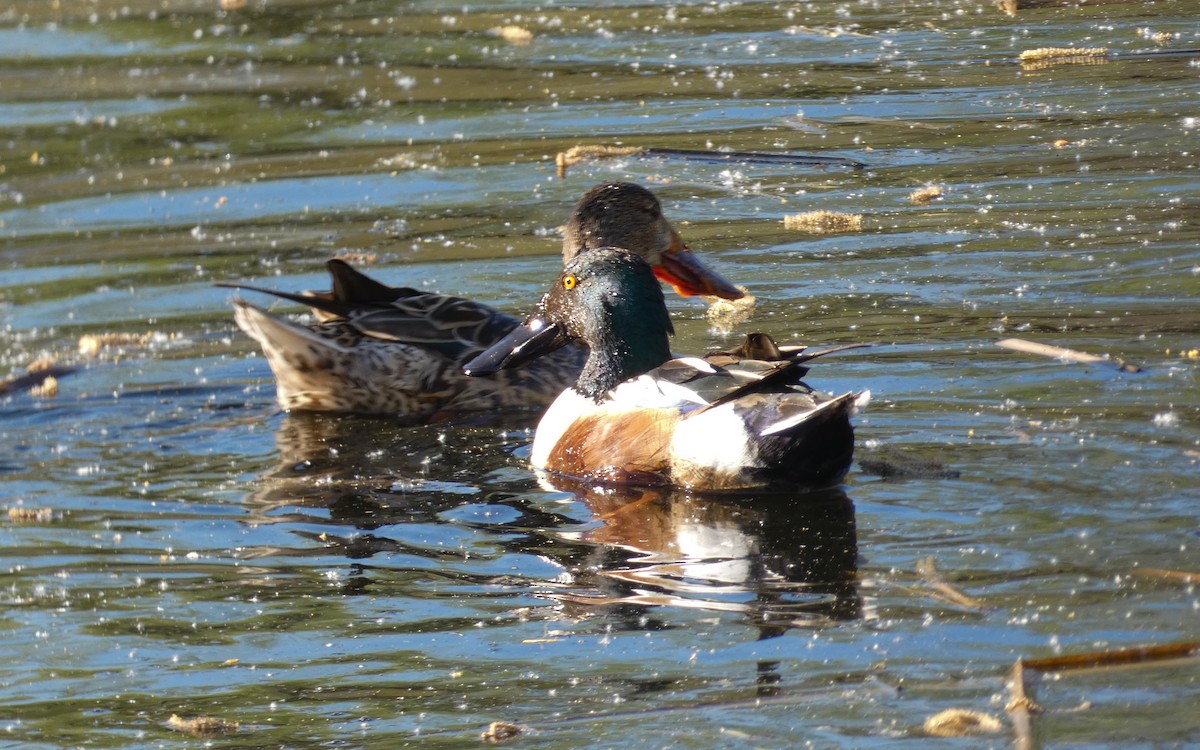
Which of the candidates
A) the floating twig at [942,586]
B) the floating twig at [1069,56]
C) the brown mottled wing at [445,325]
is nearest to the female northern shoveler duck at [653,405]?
the brown mottled wing at [445,325]

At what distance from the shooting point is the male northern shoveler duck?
803 centimetres

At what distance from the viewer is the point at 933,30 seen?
1245 centimetres

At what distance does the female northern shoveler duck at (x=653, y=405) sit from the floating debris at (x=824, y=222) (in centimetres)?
210

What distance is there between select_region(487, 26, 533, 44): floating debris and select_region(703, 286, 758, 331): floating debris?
19.3 ft

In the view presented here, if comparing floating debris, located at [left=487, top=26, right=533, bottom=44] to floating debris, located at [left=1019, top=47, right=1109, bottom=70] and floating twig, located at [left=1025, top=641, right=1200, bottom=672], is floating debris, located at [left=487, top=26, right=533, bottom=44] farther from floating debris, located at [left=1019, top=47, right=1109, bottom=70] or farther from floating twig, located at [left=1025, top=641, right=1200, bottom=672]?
floating twig, located at [left=1025, top=641, right=1200, bottom=672]

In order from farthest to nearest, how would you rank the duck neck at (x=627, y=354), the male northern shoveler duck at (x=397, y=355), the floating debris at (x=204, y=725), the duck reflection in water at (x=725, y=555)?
the male northern shoveler duck at (x=397, y=355) < the duck neck at (x=627, y=354) < the duck reflection in water at (x=725, y=555) < the floating debris at (x=204, y=725)

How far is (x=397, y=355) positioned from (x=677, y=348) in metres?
1.28

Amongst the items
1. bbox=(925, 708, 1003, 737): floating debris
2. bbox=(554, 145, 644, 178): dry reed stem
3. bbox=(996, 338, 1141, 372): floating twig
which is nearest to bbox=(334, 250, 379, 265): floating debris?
bbox=(554, 145, 644, 178): dry reed stem

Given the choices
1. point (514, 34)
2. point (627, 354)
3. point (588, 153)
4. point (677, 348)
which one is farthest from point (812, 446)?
point (514, 34)

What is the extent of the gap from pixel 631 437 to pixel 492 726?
237cm

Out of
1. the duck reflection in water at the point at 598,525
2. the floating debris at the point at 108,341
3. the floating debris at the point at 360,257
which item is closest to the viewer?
the duck reflection in water at the point at 598,525

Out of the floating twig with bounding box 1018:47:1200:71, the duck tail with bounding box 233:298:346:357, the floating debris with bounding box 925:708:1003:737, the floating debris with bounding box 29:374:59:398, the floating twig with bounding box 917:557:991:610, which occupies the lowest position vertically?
the floating debris with bounding box 925:708:1003:737

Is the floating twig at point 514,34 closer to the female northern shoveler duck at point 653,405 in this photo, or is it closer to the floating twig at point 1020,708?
the female northern shoveler duck at point 653,405

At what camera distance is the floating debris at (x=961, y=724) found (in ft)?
12.9
